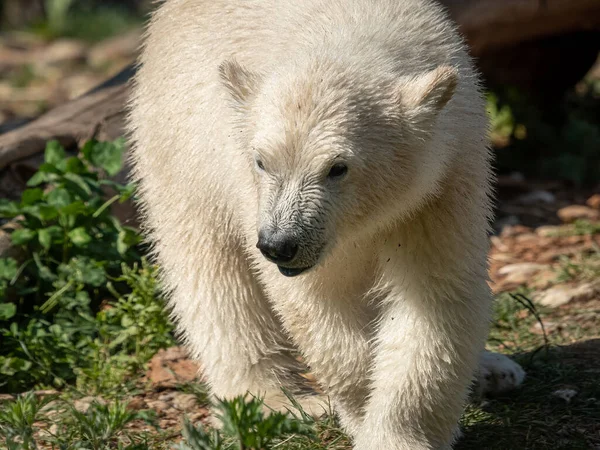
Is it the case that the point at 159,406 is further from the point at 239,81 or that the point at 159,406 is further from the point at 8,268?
the point at 239,81

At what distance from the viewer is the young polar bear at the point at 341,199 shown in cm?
331

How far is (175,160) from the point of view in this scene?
437 cm

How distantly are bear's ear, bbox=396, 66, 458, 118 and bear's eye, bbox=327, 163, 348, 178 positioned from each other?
321 mm

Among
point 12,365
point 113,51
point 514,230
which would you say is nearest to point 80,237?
point 12,365

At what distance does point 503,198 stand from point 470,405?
3.67 meters

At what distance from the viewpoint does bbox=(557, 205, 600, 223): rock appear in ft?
23.4

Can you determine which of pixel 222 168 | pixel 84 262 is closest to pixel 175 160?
pixel 222 168

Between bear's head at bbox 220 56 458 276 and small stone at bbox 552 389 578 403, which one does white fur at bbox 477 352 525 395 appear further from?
bear's head at bbox 220 56 458 276

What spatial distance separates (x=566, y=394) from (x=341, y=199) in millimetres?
1685

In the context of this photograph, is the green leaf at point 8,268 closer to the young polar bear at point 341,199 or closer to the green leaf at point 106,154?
the green leaf at point 106,154

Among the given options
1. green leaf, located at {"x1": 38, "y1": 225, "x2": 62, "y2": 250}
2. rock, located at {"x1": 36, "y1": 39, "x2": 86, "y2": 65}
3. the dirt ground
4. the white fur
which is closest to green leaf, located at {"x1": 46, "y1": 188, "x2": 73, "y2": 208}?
green leaf, located at {"x1": 38, "y1": 225, "x2": 62, "y2": 250}

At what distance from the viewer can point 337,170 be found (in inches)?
130

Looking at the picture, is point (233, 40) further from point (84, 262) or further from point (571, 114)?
point (571, 114)

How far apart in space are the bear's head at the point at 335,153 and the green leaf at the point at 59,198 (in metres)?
2.12
